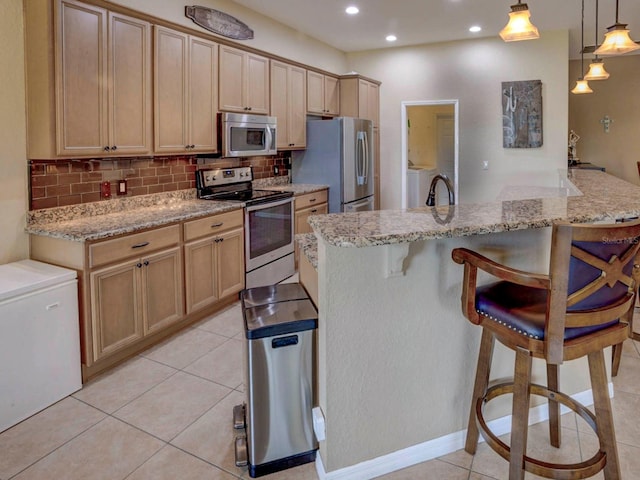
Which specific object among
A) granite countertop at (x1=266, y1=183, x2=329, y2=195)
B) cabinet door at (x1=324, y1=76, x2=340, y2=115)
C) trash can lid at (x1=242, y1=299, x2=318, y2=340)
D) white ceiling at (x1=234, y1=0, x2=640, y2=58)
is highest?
white ceiling at (x1=234, y1=0, x2=640, y2=58)

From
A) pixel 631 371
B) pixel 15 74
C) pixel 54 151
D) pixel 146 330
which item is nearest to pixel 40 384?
pixel 146 330

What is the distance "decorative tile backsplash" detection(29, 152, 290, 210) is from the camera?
9.66ft

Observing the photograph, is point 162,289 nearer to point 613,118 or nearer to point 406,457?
point 406,457

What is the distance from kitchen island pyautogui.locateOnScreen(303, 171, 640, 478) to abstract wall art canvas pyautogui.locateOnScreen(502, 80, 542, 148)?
411cm

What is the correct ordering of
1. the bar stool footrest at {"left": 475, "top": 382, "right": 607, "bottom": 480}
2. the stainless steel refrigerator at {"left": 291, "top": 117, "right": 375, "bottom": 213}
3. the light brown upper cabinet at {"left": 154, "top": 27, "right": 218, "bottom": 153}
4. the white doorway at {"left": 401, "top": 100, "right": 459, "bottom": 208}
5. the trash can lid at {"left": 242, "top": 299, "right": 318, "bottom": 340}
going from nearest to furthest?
1. the bar stool footrest at {"left": 475, "top": 382, "right": 607, "bottom": 480}
2. the trash can lid at {"left": 242, "top": 299, "right": 318, "bottom": 340}
3. the light brown upper cabinet at {"left": 154, "top": 27, "right": 218, "bottom": 153}
4. the stainless steel refrigerator at {"left": 291, "top": 117, "right": 375, "bottom": 213}
5. the white doorway at {"left": 401, "top": 100, "right": 459, "bottom": 208}

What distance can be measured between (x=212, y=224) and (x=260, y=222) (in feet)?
2.15

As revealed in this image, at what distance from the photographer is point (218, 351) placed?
10.2 ft

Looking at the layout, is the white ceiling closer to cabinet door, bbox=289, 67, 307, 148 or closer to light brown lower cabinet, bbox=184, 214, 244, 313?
cabinet door, bbox=289, 67, 307, 148

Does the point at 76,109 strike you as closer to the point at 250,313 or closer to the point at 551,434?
the point at 250,313

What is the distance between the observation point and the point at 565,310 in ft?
4.71

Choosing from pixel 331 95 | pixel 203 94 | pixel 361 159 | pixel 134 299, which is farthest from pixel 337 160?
pixel 134 299

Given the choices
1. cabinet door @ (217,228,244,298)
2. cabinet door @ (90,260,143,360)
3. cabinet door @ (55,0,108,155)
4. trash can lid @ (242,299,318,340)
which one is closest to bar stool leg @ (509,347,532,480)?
trash can lid @ (242,299,318,340)

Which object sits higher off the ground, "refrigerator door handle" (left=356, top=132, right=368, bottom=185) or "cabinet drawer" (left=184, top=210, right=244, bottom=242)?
"refrigerator door handle" (left=356, top=132, right=368, bottom=185)

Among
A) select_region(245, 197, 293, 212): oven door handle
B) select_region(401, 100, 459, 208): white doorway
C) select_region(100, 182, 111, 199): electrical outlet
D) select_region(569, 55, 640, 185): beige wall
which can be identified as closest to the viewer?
select_region(100, 182, 111, 199): electrical outlet
